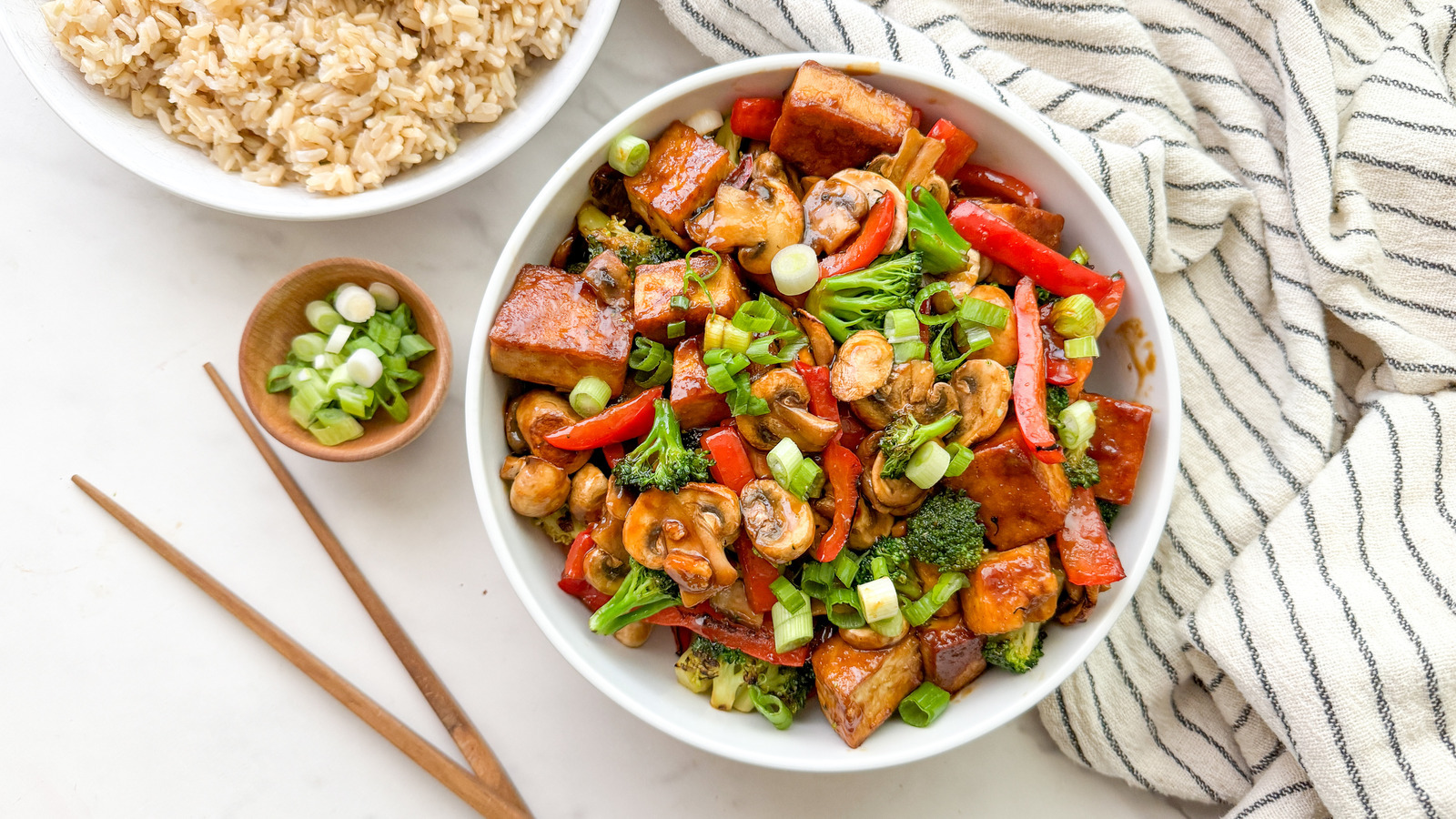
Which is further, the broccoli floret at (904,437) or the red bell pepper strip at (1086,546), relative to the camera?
the red bell pepper strip at (1086,546)

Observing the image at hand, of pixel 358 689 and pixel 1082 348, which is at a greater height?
pixel 1082 348

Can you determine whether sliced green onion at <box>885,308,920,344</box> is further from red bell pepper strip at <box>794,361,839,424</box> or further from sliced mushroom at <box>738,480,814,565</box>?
sliced mushroom at <box>738,480,814,565</box>

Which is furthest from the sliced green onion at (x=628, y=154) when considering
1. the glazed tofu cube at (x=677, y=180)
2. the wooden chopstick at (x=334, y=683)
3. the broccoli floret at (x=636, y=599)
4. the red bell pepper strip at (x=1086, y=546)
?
the wooden chopstick at (x=334, y=683)

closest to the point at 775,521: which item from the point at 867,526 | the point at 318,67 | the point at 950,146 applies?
the point at 867,526

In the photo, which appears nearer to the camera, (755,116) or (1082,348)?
(1082,348)

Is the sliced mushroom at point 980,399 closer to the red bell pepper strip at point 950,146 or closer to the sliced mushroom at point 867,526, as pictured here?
the sliced mushroom at point 867,526

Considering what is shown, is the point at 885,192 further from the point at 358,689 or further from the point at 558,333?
the point at 358,689

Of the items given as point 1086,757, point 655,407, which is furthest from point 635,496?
point 1086,757
